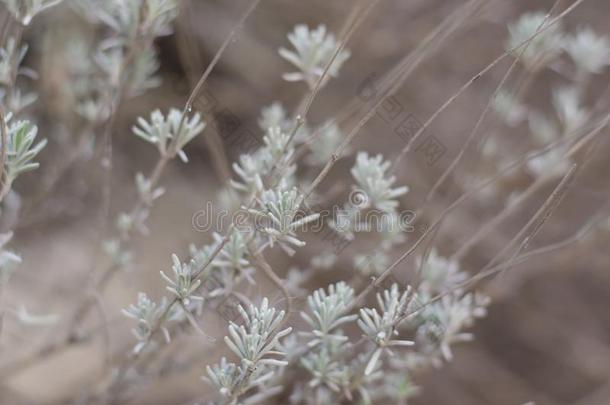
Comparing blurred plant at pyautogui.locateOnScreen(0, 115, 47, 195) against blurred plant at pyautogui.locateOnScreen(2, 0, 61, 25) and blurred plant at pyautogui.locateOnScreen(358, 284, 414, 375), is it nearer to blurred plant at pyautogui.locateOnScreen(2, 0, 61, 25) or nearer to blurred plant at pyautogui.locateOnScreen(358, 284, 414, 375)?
blurred plant at pyautogui.locateOnScreen(2, 0, 61, 25)

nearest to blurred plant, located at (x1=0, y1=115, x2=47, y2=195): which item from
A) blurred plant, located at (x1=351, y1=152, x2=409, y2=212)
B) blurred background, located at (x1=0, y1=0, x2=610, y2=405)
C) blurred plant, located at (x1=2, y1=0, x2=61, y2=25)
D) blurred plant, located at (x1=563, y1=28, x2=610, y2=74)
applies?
blurred plant, located at (x1=2, y1=0, x2=61, y2=25)

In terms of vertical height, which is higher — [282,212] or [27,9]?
[27,9]

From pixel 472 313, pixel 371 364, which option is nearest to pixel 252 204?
pixel 371 364

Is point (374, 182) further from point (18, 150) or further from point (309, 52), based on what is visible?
point (18, 150)

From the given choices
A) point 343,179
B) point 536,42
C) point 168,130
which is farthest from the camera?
point 343,179

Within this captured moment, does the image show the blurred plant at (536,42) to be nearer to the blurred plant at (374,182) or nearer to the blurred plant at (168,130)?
the blurred plant at (374,182)

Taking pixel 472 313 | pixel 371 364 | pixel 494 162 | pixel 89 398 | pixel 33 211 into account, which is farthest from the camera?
pixel 494 162

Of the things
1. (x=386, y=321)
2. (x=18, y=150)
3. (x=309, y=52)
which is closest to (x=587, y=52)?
(x=309, y=52)

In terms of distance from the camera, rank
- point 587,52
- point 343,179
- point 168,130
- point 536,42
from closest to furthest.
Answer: point 168,130 → point 536,42 → point 587,52 → point 343,179

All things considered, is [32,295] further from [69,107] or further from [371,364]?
[371,364]
